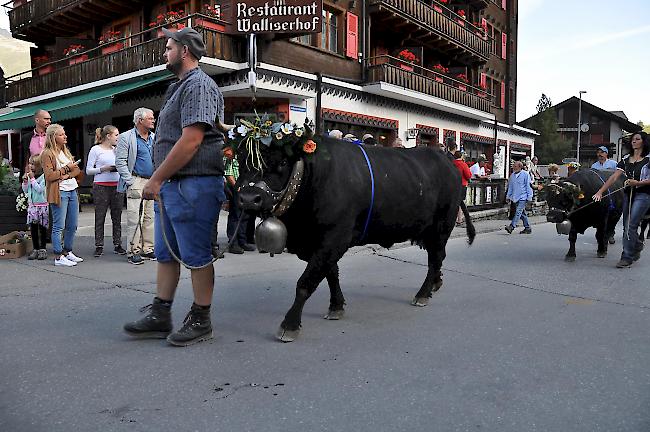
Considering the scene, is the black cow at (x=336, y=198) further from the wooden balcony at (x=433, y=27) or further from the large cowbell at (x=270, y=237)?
the wooden balcony at (x=433, y=27)

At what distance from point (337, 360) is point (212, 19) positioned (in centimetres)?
1286

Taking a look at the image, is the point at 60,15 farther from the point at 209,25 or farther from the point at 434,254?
the point at 434,254

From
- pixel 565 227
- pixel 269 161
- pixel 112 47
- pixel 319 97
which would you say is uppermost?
pixel 112 47

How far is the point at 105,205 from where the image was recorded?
789 centimetres

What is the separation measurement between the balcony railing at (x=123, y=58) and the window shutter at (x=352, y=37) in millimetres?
4999

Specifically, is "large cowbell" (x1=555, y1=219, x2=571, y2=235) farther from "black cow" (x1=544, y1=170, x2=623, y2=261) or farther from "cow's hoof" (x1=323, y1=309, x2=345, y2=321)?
"cow's hoof" (x1=323, y1=309, x2=345, y2=321)

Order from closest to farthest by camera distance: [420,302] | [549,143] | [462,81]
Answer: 1. [420,302]
2. [462,81]
3. [549,143]

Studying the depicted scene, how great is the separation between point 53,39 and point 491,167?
2108cm

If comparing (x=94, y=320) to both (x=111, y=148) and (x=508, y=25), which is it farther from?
(x=508, y=25)

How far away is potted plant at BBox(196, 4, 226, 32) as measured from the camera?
588 inches

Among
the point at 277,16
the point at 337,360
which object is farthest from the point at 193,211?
the point at 277,16

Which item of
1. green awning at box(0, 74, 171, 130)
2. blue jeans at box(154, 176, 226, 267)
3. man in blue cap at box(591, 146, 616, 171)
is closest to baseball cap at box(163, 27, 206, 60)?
blue jeans at box(154, 176, 226, 267)

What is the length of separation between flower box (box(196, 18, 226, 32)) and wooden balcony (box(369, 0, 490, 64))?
258 inches

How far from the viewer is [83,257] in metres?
7.69
